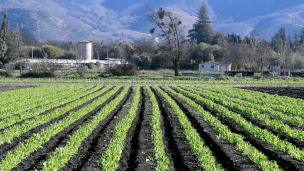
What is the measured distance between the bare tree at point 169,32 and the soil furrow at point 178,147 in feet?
106

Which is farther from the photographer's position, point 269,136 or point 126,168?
point 269,136

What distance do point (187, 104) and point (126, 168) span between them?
28.8 ft

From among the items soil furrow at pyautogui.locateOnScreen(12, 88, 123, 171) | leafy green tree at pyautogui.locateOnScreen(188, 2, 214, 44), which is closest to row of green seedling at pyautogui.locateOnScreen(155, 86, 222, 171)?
soil furrow at pyautogui.locateOnScreen(12, 88, 123, 171)

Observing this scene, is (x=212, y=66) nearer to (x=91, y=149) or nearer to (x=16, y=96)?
(x=16, y=96)

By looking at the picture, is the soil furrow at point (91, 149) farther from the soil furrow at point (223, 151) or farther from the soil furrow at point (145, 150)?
the soil furrow at point (223, 151)

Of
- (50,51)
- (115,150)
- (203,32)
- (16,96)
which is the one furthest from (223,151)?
(203,32)

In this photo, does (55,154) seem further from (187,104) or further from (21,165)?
(187,104)

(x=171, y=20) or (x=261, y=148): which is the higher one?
(x=171, y=20)

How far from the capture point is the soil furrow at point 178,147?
228 inches

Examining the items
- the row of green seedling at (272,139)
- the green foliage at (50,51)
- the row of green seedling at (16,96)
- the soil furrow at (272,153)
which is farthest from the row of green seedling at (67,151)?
the green foliage at (50,51)

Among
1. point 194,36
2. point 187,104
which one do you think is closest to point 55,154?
point 187,104

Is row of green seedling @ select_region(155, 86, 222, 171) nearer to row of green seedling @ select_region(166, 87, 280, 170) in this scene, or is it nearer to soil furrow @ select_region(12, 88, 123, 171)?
row of green seedling @ select_region(166, 87, 280, 170)

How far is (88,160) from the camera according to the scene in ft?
19.6

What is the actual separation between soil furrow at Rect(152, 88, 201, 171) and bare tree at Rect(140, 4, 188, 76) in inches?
1271
